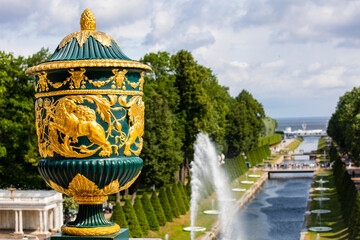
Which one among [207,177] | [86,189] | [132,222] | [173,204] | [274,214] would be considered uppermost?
[86,189]

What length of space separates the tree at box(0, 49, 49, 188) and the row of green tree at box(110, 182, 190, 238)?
268 inches

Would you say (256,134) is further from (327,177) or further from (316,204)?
(316,204)

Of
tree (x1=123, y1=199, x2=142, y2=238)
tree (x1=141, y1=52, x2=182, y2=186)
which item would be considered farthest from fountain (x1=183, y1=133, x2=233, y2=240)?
tree (x1=123, y1=199, x2=142, y2=238)

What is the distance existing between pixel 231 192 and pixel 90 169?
5122 cm

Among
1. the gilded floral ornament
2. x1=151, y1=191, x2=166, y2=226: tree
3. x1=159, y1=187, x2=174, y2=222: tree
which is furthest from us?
x1=159, y1=187, x2=174, y2=222: tree

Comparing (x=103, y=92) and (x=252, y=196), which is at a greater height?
(x=103, y=92)

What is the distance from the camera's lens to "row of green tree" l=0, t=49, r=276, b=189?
129ft

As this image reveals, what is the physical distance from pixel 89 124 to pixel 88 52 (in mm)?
1032

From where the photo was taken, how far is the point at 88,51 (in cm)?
830

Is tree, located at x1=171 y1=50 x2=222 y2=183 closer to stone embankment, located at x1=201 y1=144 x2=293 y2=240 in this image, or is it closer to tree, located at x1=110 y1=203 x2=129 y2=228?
stone embankment, located at x1=201 y1=144 x2=293 y2=240

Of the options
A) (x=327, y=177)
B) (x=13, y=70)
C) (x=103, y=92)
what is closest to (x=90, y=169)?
(x=103, y=92)

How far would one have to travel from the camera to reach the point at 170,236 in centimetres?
3644

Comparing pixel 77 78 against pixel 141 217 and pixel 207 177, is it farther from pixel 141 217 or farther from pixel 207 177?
pixel 207 177

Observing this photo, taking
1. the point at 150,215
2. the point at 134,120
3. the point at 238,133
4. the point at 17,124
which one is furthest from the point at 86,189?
the point at 238,133
